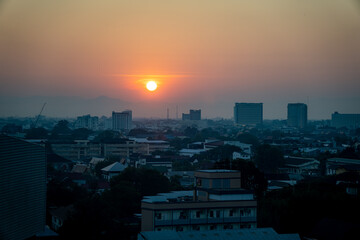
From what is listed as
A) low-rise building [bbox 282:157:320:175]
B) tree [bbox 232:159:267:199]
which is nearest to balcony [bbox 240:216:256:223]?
tree [bbox 232:159:267:199]

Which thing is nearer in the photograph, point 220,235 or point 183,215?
point 220,235

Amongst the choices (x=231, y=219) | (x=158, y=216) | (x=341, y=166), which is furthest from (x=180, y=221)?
(x=341, y=166)

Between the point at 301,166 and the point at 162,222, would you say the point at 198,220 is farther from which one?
the point at 301,166

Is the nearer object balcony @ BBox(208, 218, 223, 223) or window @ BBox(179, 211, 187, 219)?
window @ BBox(179, 211, 187, 219)

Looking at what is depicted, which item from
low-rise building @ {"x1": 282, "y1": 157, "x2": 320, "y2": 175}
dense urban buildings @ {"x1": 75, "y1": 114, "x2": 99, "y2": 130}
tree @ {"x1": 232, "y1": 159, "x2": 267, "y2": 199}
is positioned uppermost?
dense urban buildings @ {"x1": 75, "y1": 114, "x2": 99, "y2": 130}

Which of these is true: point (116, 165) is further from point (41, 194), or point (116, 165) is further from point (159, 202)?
point (159, 202)

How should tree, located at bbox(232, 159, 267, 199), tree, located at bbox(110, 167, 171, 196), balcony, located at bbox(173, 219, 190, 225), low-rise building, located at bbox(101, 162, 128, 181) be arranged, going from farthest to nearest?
low-rise building, located at bbox(101, 162, 128, 181), tree, located at bbox(110, 167, 171, 196), tree, located at bbox(232, 159, 267, 199), balcony, located at bbox(173, 219, 190, 225)

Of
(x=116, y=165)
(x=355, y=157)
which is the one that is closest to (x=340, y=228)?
(x=116, y=165)

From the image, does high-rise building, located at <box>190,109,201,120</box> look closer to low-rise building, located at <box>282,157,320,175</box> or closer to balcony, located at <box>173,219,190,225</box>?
low-rise building, located at <box>282,157,320,175</box>
